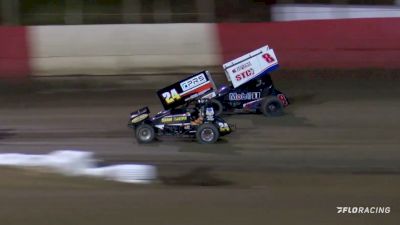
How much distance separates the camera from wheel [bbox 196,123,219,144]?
9922mm

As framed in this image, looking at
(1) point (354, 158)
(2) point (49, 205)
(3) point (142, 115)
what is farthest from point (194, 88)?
(2) point (49, 205)

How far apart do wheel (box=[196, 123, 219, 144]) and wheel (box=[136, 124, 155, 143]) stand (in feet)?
2.46

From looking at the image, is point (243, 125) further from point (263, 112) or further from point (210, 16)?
point (210, 16)

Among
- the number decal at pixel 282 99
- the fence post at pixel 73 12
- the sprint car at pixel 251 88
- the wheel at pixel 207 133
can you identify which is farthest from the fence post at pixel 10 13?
the wheel at pixel 207 133

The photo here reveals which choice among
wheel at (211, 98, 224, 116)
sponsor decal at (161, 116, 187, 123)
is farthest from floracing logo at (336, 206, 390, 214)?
wheel at (211, 98, 224, 116)

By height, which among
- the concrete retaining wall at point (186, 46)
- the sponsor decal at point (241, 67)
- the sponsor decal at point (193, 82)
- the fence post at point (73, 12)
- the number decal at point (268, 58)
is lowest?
the sponsor decal at point (193, 82)

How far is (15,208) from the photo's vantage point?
6133 millimetres

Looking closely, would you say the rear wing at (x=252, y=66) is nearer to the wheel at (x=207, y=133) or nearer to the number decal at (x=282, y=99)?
the number decal at (x=282, y=99)

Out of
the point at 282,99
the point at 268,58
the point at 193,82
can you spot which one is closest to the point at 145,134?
the point at 193,82

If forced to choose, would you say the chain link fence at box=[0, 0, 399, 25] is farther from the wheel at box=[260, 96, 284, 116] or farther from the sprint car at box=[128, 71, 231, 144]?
the sprint car at box=[128, 71, 231, 144]

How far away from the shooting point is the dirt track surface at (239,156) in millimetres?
6051

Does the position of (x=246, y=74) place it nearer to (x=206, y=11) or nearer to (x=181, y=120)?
(x=181, y=120)

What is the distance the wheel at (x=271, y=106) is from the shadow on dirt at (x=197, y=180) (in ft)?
12.9

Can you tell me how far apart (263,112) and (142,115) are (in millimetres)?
2716
